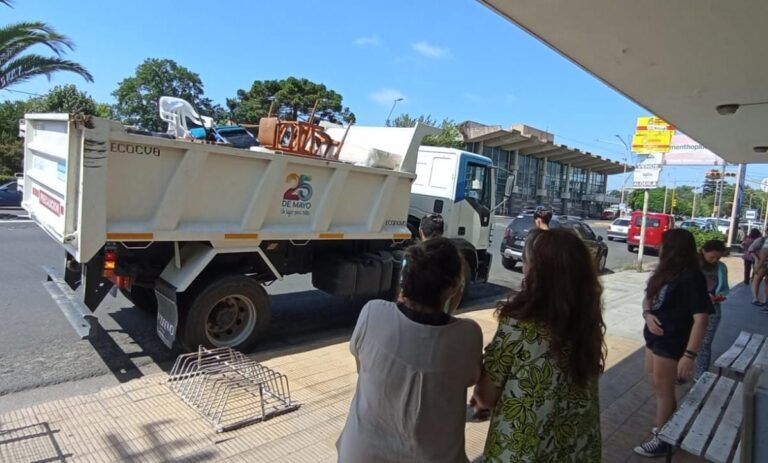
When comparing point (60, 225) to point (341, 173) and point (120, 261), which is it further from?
point (341, 173)

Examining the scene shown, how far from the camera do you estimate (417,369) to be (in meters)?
1.74

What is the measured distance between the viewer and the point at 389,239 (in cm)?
689

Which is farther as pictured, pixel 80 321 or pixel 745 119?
pixel 745 119

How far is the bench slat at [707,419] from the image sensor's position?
2.94 meters

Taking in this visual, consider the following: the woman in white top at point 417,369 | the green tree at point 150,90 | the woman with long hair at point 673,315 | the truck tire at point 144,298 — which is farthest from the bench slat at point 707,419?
the green tree at point 150,90

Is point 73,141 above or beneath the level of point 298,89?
beneath

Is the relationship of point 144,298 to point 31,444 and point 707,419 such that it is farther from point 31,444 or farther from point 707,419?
point 707,419

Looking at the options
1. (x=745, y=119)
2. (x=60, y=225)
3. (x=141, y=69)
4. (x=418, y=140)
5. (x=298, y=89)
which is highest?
(x=141, y=69)

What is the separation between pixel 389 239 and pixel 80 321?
152 inches

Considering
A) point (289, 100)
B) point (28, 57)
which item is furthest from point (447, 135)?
point (28, 57)

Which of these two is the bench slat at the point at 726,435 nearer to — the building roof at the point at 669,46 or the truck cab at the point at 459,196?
the building roof at the point at 669,46

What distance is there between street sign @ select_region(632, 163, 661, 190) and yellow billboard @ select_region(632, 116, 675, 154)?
51cm

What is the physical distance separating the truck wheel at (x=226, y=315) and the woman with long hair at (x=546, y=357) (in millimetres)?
3702

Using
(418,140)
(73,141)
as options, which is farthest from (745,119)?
(73,141)
